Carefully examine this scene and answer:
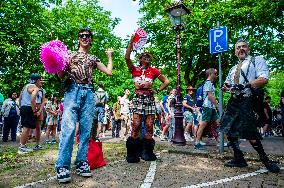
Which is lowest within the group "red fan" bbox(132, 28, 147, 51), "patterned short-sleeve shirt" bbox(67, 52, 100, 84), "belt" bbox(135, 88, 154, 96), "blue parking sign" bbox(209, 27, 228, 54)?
"belt" bbox(135, 88, 154, 96)

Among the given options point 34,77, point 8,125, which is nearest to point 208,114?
point 34,77

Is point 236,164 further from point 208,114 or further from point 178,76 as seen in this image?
point 178,76

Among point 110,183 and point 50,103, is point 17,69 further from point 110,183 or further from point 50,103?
point 110,183

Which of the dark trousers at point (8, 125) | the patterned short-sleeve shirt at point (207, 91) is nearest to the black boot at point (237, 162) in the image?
the patterned short-sleeve shirt at point (207, 91)

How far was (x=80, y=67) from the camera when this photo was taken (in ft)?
16.0

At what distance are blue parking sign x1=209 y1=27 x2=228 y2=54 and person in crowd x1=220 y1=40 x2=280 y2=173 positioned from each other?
1.54 metres

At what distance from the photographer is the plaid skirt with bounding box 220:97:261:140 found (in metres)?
5.25

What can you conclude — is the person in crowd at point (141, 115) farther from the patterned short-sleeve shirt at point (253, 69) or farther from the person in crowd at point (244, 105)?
the patterned short-sleeve shirt at point (253, 69)

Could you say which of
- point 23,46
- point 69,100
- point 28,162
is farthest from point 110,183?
point 23,46

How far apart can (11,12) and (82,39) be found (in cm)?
1781

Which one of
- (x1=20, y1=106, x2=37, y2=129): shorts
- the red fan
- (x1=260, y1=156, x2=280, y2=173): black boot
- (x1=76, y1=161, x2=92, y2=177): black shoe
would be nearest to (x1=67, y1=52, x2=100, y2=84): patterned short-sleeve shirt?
the red fan

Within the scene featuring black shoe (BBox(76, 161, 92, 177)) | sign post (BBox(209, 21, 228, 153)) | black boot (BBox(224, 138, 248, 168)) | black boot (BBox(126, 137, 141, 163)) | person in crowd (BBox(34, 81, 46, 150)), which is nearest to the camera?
black shoe (BBox(76, 161, 92, 177))

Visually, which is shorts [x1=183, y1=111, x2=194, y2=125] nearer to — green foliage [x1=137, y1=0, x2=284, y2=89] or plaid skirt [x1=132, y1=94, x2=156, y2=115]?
plaid skirt [x1=132, y1=94, x2=156, y2=115]

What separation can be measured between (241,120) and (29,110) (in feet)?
18.7
